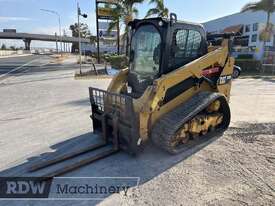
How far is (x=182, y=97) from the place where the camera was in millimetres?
5605

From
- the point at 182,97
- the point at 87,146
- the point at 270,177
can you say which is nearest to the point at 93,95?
the point at 87,146

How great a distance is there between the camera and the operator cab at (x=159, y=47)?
5.23m

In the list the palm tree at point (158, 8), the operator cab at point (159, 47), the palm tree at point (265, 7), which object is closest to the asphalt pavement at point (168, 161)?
the operator cab at point (159, 47)

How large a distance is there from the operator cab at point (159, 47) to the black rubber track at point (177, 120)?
0.80 meters

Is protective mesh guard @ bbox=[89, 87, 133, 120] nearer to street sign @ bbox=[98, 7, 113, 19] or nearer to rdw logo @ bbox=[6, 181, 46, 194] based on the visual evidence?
rdw logo @ bbox=[6, 181, 46, 194]

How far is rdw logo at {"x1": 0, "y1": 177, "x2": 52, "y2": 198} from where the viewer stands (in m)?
4.00

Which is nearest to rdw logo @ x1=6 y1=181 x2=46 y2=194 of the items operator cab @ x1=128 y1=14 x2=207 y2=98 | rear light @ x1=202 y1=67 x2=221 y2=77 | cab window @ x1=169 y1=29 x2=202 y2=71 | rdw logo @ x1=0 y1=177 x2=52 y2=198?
rdw logo @ x1=0 y1=177 x2=52 y2=198

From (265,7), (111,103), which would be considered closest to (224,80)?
(111,103)

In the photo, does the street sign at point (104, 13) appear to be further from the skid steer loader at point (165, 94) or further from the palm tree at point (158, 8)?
the skid steer loader at point (165, 94)

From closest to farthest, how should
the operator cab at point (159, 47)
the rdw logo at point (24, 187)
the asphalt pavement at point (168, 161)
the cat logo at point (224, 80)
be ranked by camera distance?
the asphalt pavement at point (168, 161) → the rdw logo at point (24, 187) → the operator cab at point (159, 47) → the cat logo at point (224, 80)

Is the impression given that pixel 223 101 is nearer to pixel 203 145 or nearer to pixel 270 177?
pixel 203 145

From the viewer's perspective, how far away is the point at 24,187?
165 inches

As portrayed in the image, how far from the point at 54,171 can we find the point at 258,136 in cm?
456

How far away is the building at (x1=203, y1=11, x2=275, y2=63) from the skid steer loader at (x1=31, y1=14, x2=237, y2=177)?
55.0ft
